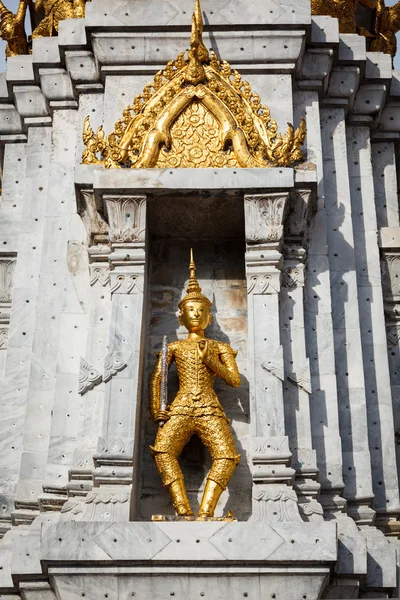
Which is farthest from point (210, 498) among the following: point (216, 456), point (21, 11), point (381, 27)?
point (21, 11)

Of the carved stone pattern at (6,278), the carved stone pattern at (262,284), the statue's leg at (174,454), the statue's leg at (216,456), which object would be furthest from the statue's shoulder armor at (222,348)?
the carved stone pattern at (6,278)

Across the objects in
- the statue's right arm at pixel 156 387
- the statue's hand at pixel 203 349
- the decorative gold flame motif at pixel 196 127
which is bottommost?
the statue's right arm at pixel 156 387

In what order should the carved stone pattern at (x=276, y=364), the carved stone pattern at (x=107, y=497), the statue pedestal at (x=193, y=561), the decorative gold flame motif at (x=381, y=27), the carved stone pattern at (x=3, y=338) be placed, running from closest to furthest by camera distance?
the statue pedestal at (x=193, y=561) → the carved stone pattern at (x=107, y=497) → the carved stone pattern at (x=276, y=364) → the carved stone pattern at (x=3, y=338) → the decorative gold flame motif at (x=381, y=27)

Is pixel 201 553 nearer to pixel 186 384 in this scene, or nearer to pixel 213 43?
pixel 186 384

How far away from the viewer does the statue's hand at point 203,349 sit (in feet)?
45.4

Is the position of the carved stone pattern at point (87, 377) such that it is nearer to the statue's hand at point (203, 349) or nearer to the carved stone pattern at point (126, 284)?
the carved stone pattern at point (126, 284)

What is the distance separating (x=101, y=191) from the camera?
14188mm

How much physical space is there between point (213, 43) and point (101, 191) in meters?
2.81

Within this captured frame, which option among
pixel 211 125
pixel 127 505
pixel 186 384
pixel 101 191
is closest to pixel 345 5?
pixel 211 125

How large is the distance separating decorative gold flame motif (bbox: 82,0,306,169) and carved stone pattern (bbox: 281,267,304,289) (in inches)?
49.4

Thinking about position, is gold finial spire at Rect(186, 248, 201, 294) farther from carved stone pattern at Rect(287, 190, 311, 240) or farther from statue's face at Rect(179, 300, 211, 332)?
carved stone pattern at Rect(287, 190, 311, 240)

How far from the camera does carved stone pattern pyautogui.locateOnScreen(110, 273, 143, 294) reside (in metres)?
14.1

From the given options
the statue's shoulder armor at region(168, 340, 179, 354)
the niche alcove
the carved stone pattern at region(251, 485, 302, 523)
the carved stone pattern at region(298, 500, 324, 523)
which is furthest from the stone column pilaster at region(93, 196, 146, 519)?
the carved stone pattern at region(298, 500, 324, 523)

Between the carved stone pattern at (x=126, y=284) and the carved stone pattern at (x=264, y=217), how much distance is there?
1.35m
